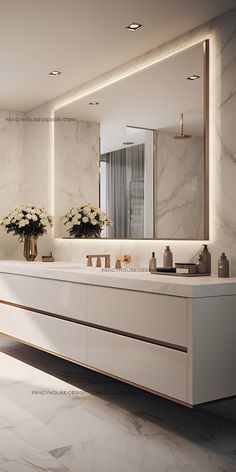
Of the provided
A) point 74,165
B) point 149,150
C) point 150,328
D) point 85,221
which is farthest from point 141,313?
point 74,165

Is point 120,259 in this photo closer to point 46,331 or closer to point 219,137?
point 46,331

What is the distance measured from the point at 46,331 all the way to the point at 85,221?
1.05 meters

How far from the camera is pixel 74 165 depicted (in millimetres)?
4508

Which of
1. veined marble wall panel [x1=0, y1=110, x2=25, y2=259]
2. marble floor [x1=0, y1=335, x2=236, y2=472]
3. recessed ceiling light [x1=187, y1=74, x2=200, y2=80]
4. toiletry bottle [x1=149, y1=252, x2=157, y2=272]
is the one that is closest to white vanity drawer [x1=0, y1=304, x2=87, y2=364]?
marble floor [x1=0, y1=335, x2=236, y2=472]

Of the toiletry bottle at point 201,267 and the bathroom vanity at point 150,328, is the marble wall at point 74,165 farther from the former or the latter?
the toiletry bottle at point 201,267

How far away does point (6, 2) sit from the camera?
9.39 ft

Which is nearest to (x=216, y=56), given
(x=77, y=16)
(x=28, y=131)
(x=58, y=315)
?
(x=77, y=16)

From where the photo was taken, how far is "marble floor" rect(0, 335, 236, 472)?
228 centimetres

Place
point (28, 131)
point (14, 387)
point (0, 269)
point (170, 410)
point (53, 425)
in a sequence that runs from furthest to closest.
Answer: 1. point (28, 131)
2. point (0, 269)
3. point (14, 387)
4. point (170, 410)
5. point (53, 425)

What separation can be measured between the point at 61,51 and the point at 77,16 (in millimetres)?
582

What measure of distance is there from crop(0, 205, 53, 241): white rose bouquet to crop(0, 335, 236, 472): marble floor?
4.77 feet

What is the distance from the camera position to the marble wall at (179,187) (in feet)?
10.3

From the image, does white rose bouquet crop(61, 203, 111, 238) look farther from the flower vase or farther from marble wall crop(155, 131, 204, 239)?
marble wall crop(155, 131, 204, 239)

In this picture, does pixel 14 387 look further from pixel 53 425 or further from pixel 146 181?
pixel 146 181
